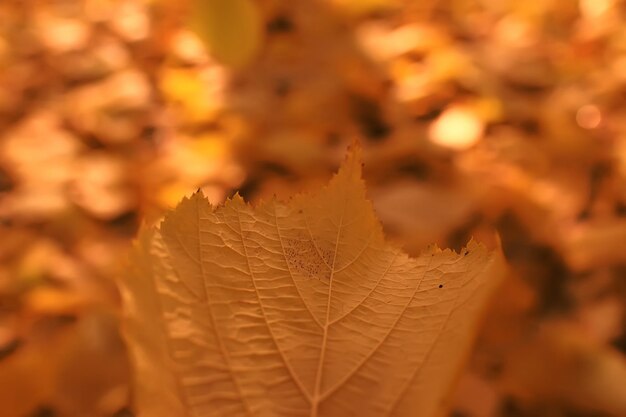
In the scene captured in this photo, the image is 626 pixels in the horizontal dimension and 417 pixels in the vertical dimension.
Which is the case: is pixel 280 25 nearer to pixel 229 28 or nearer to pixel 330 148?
pixel 229 28

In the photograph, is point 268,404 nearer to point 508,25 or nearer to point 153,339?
point 153,339

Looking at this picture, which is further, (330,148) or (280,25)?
(280,25)

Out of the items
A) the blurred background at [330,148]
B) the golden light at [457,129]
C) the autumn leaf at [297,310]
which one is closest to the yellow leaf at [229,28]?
the blurred background at [330,148]

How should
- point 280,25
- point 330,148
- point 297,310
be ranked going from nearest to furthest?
point 297,310 < point 330,148 < point 280,25

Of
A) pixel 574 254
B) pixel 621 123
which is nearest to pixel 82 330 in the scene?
pixel 574 254

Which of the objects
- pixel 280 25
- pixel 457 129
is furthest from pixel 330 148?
pixel 280 25

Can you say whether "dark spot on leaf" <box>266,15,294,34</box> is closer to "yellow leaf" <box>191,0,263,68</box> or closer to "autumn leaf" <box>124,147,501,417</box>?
"yellow leaf" <box>191,0,263,68</box>

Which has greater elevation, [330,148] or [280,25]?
[280,25]

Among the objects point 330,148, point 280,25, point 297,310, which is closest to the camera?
point 297,310
